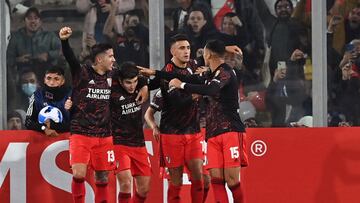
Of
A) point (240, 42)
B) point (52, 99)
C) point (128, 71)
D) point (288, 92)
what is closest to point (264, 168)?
point (288, 92)

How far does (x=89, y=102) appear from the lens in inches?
512

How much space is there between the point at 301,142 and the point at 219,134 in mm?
1577

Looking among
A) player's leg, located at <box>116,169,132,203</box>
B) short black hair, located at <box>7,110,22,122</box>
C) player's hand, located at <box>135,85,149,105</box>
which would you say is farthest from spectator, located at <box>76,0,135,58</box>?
player's leg, located at <box>116,169,132,203</box>

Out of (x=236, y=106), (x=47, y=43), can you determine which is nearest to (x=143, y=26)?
(x=47, y=43)

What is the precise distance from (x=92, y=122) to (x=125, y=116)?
0.42 metres

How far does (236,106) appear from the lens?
1259 cm

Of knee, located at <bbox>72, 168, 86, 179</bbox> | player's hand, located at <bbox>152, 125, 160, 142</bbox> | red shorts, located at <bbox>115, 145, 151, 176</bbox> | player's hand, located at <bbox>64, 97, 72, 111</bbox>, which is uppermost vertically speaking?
player's hand, located at <bbox>64, 97, 72, 111</bbox>

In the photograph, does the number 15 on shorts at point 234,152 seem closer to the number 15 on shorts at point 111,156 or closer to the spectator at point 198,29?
the number 15 on shorts at point 111,156

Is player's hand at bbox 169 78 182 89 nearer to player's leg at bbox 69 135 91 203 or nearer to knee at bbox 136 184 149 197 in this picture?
player's leg at bbox 69 135 91 203

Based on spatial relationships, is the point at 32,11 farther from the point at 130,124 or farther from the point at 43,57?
the point at 130,124

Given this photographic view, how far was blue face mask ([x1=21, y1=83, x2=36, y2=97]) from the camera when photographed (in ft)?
48.0

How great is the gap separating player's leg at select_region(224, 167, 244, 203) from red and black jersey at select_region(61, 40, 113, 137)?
5.37 ft

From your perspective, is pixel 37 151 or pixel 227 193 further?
pixel 37 151

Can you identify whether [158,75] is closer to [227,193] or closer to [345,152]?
[227,193]
